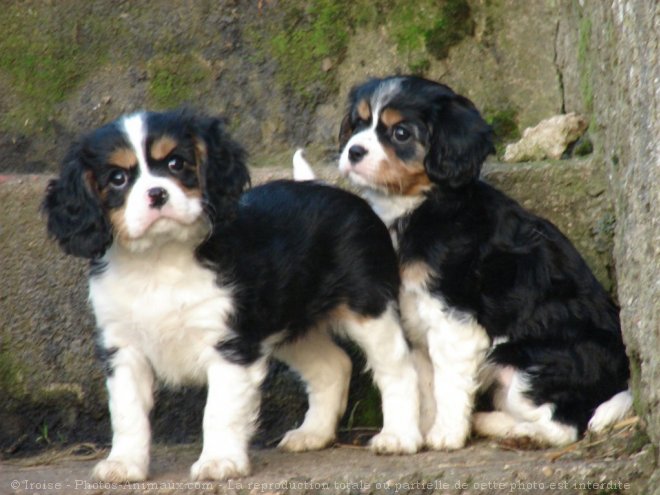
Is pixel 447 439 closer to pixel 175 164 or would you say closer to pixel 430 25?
pixel 175 164

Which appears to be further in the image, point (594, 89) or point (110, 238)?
point (594, 89)

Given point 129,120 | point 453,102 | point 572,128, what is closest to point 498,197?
point 453,102

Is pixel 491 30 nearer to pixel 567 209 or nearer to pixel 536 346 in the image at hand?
pixel 567 209

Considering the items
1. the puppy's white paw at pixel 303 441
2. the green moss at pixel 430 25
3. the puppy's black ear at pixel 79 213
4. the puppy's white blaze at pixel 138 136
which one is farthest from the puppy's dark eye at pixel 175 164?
the green moss at pixel 430 25

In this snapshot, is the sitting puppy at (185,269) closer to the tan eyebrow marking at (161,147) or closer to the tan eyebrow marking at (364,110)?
the tan eyebrow marking at (161,147)

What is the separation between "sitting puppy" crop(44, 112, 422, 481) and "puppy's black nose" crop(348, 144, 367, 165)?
350 mm

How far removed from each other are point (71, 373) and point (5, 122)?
76.9 inches

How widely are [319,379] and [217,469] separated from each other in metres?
1.09

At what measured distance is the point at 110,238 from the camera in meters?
4.95

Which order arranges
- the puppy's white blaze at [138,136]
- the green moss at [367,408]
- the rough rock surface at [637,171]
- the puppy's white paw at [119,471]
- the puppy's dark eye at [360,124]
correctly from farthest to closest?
the green moss at [367,408]
the puppy's dark eye at [360,124]
the puppy's white paw at [119,471]
the puppy's white blaze at [138,136]
the rough rock surface at [637,171]

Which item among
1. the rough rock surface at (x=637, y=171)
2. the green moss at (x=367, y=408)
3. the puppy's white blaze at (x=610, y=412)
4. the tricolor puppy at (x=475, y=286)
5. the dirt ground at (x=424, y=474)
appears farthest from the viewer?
the green moss at (x=367, y=408)

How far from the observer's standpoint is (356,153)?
5688mm

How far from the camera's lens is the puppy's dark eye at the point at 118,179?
4906 mm

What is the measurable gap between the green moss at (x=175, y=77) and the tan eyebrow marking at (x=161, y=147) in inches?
105
